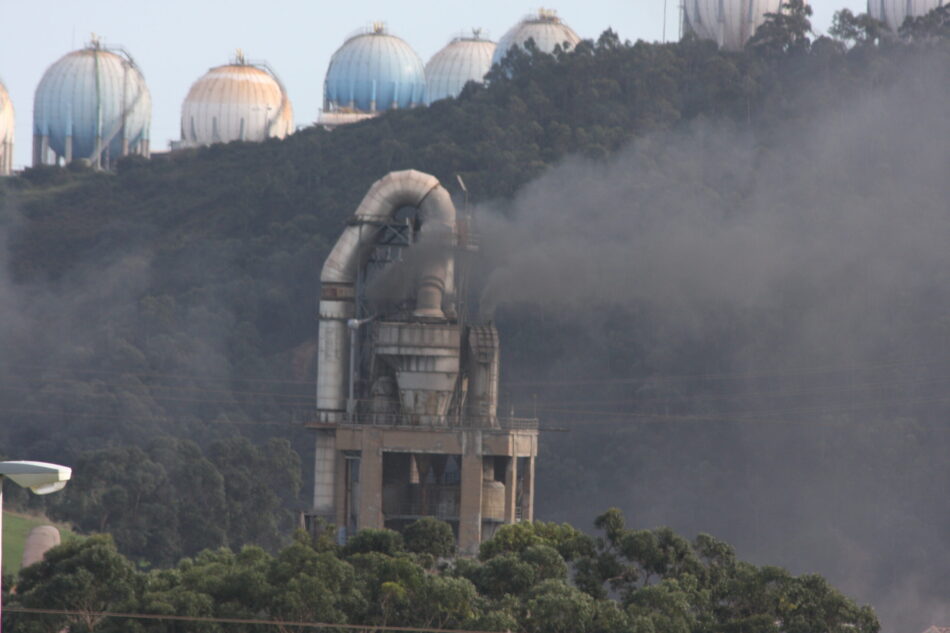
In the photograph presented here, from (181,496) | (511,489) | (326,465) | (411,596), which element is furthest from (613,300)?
(411,596)

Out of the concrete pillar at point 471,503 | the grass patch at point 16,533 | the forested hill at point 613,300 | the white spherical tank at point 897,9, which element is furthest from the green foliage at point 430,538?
the white spherical tank at point 897,9

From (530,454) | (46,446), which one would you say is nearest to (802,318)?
(46,446)

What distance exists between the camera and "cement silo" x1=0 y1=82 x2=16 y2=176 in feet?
558

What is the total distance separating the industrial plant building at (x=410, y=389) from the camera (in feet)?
242

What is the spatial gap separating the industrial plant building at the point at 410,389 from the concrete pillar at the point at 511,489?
0.11ft

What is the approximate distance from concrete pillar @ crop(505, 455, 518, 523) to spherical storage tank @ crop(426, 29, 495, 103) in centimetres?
10169

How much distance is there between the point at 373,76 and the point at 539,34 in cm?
1330

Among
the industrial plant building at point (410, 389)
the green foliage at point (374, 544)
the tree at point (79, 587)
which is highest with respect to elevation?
the industrial plant building at point (410, 389)

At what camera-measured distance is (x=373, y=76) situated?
172250mm

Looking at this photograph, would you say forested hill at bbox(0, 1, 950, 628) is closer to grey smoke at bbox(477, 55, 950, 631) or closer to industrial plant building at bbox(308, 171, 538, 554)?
grey smoke at bbox(477, 55, 950, 631)

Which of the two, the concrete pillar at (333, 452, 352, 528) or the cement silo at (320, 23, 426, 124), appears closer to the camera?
the concrete pillar at (333, 452, 352, 528)

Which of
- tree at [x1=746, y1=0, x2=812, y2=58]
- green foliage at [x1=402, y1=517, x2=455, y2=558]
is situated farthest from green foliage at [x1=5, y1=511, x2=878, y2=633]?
tree at [x1=746, y1=0, x2=812, y2=58]

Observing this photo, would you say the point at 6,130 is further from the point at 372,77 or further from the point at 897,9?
the point at 897,9

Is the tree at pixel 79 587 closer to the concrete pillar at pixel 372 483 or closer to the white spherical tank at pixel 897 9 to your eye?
the concrete pillar at pixel 372 483
